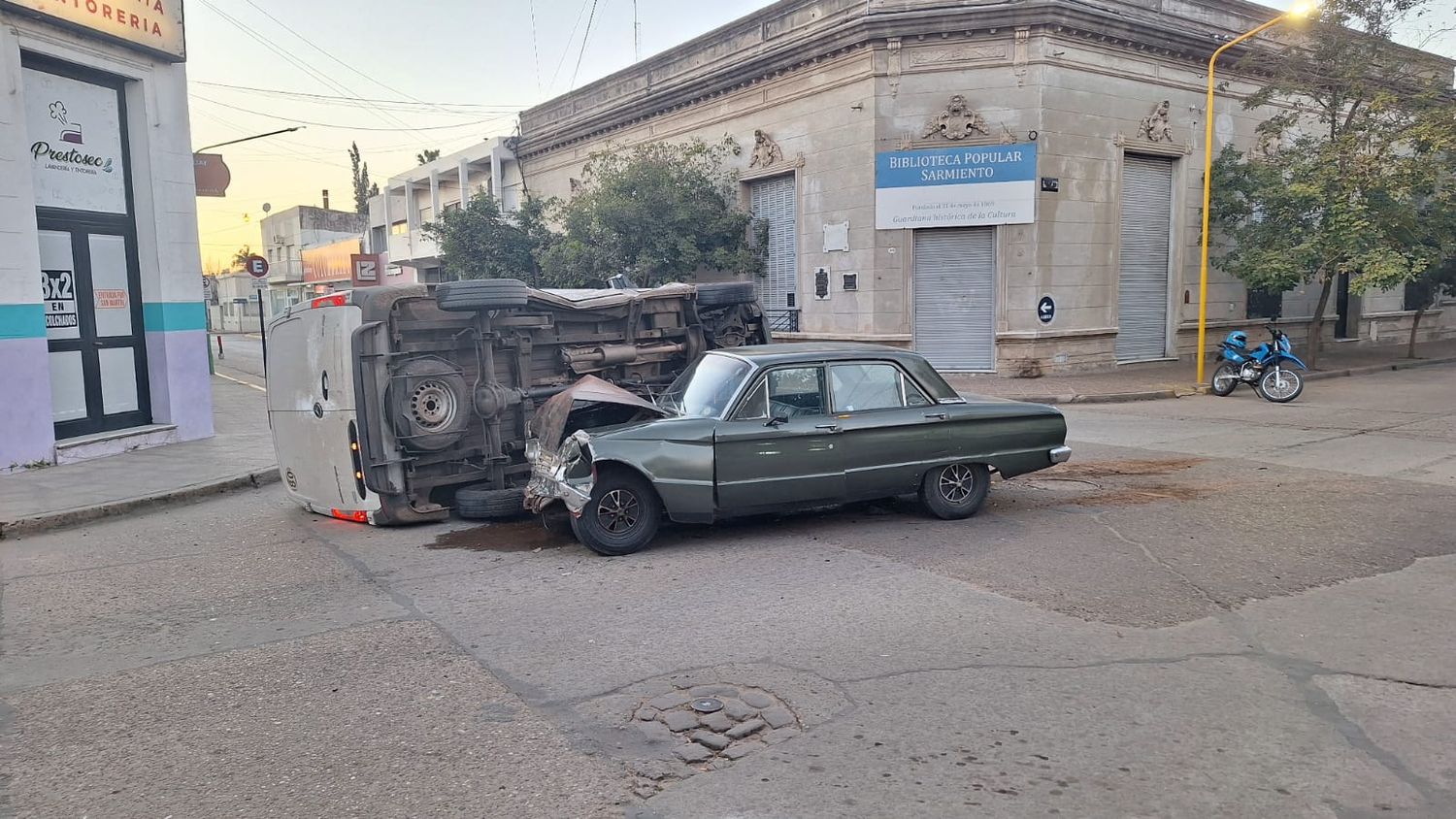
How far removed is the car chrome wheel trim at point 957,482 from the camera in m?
7.58

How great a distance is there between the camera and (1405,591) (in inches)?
223

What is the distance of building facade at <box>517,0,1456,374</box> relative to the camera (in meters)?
19.1

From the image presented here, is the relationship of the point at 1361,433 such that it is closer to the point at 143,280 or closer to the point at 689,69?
the point at 143,280

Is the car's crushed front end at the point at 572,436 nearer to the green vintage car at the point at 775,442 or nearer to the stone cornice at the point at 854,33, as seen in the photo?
the green vintage car at the point at 775,442

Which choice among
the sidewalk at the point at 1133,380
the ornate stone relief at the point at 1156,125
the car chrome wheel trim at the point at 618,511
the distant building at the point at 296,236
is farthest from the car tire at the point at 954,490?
the distant building at the point at 296,236

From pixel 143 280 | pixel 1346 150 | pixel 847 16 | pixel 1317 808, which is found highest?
pixel 847 16

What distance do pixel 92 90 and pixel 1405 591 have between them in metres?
15.0

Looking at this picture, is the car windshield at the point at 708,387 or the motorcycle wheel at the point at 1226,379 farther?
the motorcycle wheel at the point at 1226,379

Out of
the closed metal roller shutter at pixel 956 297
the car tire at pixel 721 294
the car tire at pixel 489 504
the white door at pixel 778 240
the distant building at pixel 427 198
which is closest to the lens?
the car tire at pixel 489 504

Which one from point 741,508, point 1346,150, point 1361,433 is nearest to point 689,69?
point 1346,150

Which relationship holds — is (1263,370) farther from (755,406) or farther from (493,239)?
(493,239)

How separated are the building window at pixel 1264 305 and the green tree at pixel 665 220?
12.9 meters

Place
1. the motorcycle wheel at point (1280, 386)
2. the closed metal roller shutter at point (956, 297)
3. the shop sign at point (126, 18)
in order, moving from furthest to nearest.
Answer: the closed metal roller shutter at point (956, 297)
the motorcycle wheel at point (1280, 386)
the shop sign at point (126, 18)

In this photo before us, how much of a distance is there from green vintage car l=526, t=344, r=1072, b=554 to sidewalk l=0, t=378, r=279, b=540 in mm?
4494
